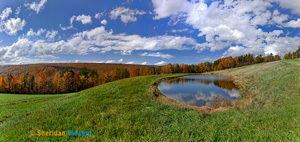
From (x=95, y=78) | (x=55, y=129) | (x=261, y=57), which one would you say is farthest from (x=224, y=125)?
(x=261, y=57)

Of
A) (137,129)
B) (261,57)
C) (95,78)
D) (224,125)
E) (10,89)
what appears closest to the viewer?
(137,129)

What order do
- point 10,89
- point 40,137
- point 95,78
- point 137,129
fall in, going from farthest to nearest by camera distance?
1. point 95,78
2. point 10,89
3. point 137,129
4. point 40,137

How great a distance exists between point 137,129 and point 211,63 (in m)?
101

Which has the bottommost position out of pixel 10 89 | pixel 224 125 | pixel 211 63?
pixel 10 89

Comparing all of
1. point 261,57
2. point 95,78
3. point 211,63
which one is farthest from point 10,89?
point 261,57

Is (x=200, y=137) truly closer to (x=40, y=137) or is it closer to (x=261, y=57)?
(x=40, y=137)

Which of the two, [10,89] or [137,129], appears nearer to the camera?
[137,129]

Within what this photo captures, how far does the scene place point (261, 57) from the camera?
3529 inches

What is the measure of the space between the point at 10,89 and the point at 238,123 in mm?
82702

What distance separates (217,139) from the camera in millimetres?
4039

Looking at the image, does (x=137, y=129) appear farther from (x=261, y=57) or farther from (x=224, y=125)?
(x=261, y=57)

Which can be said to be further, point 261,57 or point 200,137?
point 261,57

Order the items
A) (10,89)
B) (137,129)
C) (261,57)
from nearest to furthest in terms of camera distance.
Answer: (137,129) → (10,89) → (261,57)

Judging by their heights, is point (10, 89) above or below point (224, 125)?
below
